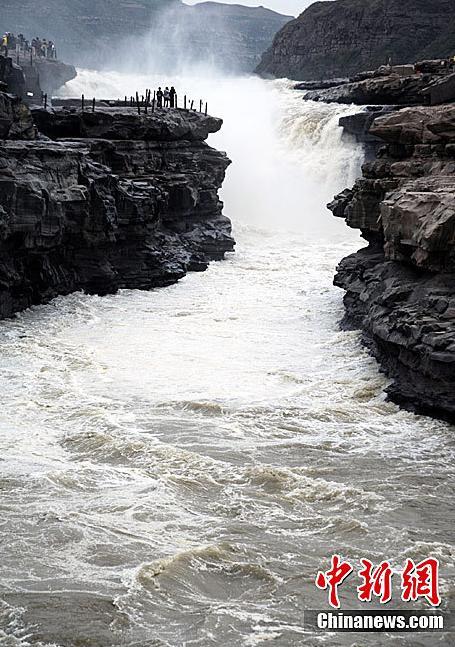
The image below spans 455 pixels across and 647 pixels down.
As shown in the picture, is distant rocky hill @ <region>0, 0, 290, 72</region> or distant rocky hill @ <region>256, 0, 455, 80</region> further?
distant rocky hill @ <region>0, 0, 290, 72</region>

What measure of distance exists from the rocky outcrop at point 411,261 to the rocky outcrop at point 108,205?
677cm

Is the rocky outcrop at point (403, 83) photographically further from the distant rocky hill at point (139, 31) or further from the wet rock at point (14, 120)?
the distant rocky hill at point (139, 31)

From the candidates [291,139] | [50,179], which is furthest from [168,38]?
[50,179]

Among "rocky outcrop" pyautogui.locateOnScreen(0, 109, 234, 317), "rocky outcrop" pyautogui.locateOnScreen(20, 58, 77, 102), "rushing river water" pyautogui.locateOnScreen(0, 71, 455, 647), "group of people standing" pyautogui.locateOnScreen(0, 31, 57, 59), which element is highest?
"group of people standing" pyautogui.locateOnScreen(0, 31, 57, 59)

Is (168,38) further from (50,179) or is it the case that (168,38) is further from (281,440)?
(281,440)

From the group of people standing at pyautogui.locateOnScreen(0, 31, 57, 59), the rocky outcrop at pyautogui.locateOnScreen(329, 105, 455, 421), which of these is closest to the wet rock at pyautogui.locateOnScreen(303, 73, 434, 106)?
the rocky outcrop at pyautogui.locateOnScreen(329, 105, 455, 421)

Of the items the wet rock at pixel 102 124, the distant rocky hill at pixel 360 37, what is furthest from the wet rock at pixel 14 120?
the distant rocky hill at pixel 360 37

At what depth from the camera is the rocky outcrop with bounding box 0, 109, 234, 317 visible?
21.1m

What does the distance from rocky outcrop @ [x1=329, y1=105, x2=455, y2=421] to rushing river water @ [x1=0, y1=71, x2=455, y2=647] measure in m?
0.62

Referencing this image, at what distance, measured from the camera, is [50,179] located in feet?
72.4

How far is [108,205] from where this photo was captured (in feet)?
Result: 79.3

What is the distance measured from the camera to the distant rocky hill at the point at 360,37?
5859 cm

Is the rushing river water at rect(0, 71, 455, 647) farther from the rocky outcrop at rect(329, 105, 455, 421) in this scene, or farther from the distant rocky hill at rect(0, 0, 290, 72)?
the distant rocky hill at rect(0, 0, 290, 72)

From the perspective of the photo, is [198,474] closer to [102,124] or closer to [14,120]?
[14,120]
